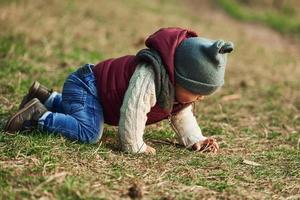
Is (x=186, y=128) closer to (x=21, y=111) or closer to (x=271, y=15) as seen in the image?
(x=21, y=111)

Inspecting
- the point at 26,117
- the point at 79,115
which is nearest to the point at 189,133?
the point at 79,115

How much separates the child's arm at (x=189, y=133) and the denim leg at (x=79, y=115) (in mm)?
592

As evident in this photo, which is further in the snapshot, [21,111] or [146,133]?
[146,133]

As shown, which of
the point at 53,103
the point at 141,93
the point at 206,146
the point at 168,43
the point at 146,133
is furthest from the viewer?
the point at 146,133

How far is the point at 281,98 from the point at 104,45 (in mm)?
2960

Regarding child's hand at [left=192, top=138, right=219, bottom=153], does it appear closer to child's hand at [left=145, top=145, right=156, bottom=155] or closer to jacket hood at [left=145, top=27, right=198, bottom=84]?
child's hand at [left=145, top=145, right=156, bottom=155]

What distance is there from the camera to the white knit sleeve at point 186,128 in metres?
4.66

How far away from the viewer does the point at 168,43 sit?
13.8 feet

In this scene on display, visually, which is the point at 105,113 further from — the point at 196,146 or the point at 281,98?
the point at 281,98

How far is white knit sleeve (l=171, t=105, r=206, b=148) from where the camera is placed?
15.3 ft

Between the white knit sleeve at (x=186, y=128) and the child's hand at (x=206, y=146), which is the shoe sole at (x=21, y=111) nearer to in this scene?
the white knit sleeve at (x=186, y=128)

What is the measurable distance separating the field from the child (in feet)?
0.41

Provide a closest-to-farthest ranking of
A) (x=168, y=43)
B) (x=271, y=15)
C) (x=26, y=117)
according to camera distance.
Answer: (x=168, y=43) → (x=26, y=117) → (x=271, y=15)

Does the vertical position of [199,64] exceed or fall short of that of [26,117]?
it exceeds it
